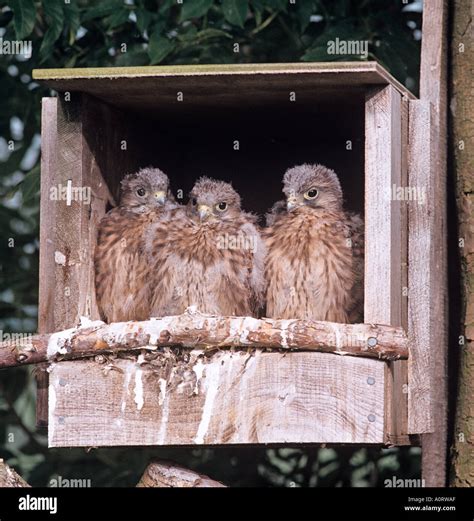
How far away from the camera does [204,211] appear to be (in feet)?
17.3

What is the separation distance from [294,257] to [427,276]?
0.56m

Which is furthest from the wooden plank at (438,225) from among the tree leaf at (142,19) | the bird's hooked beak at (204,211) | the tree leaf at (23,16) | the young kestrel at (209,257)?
the tree leaf at (23,16)

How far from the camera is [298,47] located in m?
6.07

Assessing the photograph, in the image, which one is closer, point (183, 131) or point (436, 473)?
point (436, 473)

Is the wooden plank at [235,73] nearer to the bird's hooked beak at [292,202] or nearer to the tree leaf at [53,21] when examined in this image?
the bird's hooked beak at [292,202]

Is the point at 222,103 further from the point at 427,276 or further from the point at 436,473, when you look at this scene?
the point at 436,473

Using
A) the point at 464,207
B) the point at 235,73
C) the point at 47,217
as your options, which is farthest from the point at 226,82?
the point at 464,207

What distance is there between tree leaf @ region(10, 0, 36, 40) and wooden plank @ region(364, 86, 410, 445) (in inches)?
64.0

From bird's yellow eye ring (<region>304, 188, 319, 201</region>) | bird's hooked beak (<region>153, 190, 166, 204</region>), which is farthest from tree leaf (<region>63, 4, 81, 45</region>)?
bird's yellow eye ring (<region>304, 188, 319, 201</region>)

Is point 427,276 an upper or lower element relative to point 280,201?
lower

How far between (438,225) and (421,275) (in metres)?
0.31

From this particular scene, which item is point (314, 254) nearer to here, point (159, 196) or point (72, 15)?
point (159, 196)

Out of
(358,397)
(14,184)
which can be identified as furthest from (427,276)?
(14,184)

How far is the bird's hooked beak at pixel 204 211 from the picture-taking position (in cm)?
526
